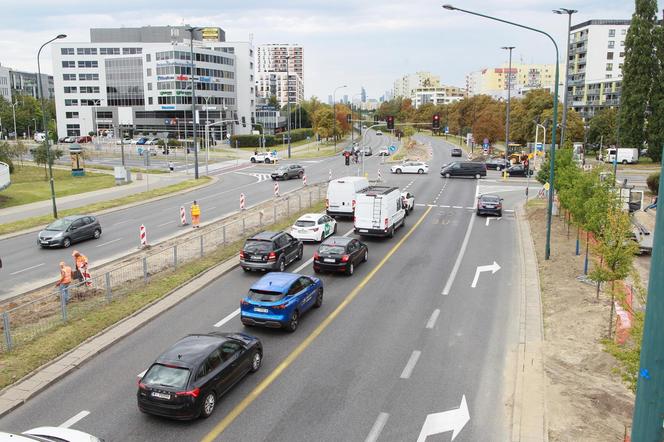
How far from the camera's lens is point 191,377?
11234mm

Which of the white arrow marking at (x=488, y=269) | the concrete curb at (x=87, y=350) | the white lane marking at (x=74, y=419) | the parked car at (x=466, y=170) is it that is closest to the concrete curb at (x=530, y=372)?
the white arrow marking at (x=488, y=269)

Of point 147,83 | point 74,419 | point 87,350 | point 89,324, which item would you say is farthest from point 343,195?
point 147,83

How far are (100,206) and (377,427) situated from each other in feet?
113

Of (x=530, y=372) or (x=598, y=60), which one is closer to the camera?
(x=530, y=372)

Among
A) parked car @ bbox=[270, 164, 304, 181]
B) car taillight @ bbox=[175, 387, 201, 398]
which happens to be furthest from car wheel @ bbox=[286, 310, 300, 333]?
parked car @ bbox=[270, 164, 304, 181]

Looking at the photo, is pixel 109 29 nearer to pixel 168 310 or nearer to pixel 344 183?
pixel 344 183

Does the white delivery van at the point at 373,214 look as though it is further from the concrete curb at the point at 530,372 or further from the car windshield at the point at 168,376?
the car windshield at the point at 168,376

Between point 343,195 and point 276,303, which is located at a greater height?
point 343,195

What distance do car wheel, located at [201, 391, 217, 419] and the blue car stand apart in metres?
4.44

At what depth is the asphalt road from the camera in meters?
23.8

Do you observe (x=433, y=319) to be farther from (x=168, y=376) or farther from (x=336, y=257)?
(x=168, y=376)

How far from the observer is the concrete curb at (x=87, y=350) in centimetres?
1256

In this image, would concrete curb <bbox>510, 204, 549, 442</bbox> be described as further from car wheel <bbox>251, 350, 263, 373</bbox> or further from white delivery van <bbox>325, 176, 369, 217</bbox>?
white delivery van <bbox>325, 176, 369, 217</bbox>

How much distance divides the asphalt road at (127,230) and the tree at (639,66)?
40707 mm
